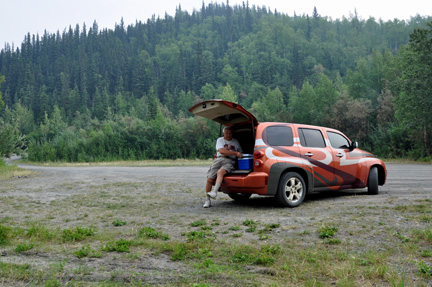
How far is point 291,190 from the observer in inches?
332

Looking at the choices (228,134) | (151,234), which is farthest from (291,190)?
(151,234)

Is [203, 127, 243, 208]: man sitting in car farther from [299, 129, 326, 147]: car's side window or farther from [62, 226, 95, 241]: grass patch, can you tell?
[62, 226, 95, 241]: grass patch

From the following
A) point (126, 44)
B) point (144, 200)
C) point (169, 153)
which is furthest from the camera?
point (126, 44)

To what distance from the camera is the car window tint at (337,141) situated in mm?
9752

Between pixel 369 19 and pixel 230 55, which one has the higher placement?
pixel 369 19

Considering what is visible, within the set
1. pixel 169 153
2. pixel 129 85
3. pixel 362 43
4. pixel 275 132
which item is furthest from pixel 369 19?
pixel 275 132

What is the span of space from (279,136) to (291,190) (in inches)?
50.1

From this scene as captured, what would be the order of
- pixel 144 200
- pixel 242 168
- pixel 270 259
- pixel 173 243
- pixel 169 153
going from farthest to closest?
pixel 169 153
pixel 144 200
pixel 242 168
pixel 173 243
pixel 270 259

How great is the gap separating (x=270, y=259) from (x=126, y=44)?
665 feet

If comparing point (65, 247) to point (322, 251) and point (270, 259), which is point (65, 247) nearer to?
point (270, 259)

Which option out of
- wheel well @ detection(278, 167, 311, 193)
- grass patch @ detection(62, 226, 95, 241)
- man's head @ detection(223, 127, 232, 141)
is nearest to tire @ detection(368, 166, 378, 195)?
wheel well @ detection(278, 167, 311, 193)

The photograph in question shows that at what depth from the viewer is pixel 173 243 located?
17.4ft

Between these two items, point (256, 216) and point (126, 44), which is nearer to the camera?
point (256, 216)

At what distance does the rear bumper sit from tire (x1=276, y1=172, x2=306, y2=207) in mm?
412
